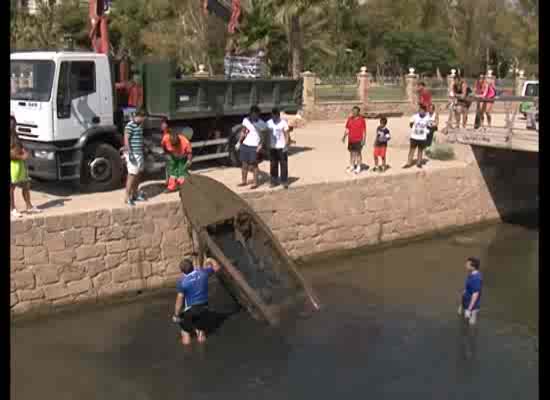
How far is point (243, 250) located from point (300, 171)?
438 centimetres

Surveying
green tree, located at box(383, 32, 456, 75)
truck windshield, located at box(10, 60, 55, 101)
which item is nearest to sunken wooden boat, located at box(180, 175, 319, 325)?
truck windshield, located at box(10, 60, 55, 101)

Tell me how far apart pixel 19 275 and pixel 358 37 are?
125ft

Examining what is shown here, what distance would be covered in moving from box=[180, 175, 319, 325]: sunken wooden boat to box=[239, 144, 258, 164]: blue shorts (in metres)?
1.47

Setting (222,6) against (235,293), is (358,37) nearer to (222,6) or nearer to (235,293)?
(222,6)

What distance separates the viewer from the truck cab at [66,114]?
11711mm

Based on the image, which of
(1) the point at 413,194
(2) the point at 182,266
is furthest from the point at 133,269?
(1) the point at 413,194

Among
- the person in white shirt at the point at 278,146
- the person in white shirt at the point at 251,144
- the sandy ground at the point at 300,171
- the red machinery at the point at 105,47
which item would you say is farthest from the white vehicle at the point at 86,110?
the person in white shirt at the point at 278,146

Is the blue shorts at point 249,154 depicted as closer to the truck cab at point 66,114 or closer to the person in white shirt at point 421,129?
the truck cab at point 66,114

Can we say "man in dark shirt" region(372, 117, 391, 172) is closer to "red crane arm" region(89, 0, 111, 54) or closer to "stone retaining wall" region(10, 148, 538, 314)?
"stone retaining wall" region(10, 148, 538, 314)

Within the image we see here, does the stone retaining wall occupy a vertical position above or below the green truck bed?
below

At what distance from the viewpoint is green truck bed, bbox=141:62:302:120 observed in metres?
13.4

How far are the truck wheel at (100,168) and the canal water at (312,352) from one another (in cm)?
248

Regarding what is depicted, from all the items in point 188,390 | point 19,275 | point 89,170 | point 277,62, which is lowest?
point 188,390

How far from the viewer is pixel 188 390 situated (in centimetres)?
847
